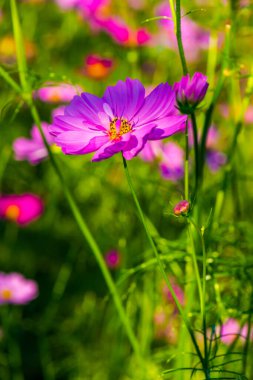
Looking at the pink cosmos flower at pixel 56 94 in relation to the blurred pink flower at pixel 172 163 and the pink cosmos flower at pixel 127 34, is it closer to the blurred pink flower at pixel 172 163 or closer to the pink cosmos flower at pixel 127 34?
the pink cosmos flower at pixel 127 34

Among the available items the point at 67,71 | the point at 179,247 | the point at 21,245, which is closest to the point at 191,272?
the point at 179,247

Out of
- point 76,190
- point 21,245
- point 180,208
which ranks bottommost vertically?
point 180,208

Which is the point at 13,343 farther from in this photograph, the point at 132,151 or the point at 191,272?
the point at 132,151

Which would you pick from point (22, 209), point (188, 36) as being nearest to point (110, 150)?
point (22, 209)

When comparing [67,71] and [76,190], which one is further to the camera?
[67,71]

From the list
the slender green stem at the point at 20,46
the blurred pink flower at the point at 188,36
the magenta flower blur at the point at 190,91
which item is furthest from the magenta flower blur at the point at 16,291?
the magenta flower blur at the point at 190,91

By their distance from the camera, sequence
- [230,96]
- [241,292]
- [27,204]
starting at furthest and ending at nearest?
[27,204] < [230,96] < [241,292]

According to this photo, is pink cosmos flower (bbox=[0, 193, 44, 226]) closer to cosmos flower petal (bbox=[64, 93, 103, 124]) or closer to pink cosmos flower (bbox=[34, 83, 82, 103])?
pink cosmos flower (bbox=[34, 83, 82, 103])
